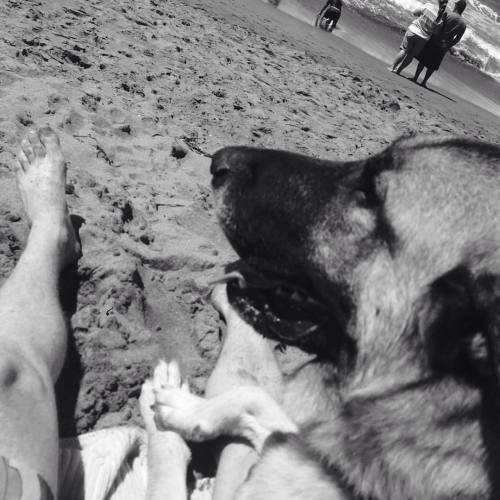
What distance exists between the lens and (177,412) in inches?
106

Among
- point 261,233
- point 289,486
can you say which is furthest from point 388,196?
point 289,486

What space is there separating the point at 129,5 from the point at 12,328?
569cm

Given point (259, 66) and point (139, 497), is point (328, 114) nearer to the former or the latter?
point (259, 66)

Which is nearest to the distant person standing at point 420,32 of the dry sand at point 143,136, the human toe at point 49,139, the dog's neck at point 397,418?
the dry sand at point 143,136

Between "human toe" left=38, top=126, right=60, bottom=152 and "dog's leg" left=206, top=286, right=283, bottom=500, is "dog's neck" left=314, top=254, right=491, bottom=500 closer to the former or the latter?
"dog's leg" left=206, top=286, right=283, bottom=500

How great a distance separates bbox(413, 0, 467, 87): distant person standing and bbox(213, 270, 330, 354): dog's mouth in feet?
37.7

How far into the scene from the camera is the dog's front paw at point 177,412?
2.67 metres

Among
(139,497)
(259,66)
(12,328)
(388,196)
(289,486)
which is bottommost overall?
(139,497)

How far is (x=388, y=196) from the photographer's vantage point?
214 centimetres

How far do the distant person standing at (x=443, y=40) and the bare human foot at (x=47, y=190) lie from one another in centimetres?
1094

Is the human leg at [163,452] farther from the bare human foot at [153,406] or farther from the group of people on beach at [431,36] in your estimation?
the group of people on beach at [431,36]

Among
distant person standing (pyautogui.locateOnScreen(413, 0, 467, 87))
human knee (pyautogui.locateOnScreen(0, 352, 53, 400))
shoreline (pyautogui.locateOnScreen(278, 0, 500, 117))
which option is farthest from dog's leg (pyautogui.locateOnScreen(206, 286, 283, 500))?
shoreline (pyautogui.locateOnScreen(278, 0, 500, 117))

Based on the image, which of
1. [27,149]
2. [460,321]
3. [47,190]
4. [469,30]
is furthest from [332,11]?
[460,321]

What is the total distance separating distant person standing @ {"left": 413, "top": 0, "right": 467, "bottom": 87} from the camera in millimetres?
11984
